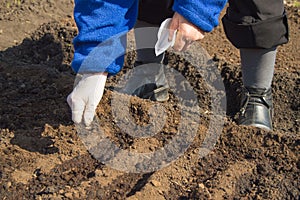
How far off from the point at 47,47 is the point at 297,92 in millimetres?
1546

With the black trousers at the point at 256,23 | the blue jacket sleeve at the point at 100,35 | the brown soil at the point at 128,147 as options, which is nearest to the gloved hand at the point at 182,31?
the blue jacket sleeve at the point at 100,35

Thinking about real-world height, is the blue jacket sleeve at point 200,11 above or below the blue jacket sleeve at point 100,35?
above

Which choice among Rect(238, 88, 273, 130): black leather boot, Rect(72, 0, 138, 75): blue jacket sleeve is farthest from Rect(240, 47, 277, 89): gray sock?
Rect(72, 0, 138, 75): blue jacket sleeve

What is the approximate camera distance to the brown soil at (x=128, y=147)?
2.10 m

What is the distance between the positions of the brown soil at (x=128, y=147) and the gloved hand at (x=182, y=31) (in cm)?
52

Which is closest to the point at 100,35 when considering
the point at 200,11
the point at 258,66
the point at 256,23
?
the point at 200,11

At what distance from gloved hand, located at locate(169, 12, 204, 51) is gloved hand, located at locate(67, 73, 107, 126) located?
1.09 ft

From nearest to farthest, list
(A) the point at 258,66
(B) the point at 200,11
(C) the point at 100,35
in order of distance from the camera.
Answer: (B) the point at 200,11 < (C) the point at 100,35 < (A) the point at 258,66

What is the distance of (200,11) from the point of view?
1.98 metres

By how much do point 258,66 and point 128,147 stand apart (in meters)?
0.77

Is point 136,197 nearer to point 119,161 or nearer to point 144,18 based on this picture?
point 119,161

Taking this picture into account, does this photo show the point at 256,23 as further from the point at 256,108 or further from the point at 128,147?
the point at 128,147

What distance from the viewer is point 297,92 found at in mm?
3076

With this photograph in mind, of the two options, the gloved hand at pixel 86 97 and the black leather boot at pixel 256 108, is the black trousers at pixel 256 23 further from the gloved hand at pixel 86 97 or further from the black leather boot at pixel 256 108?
the gloved hand at pixel 86 97
